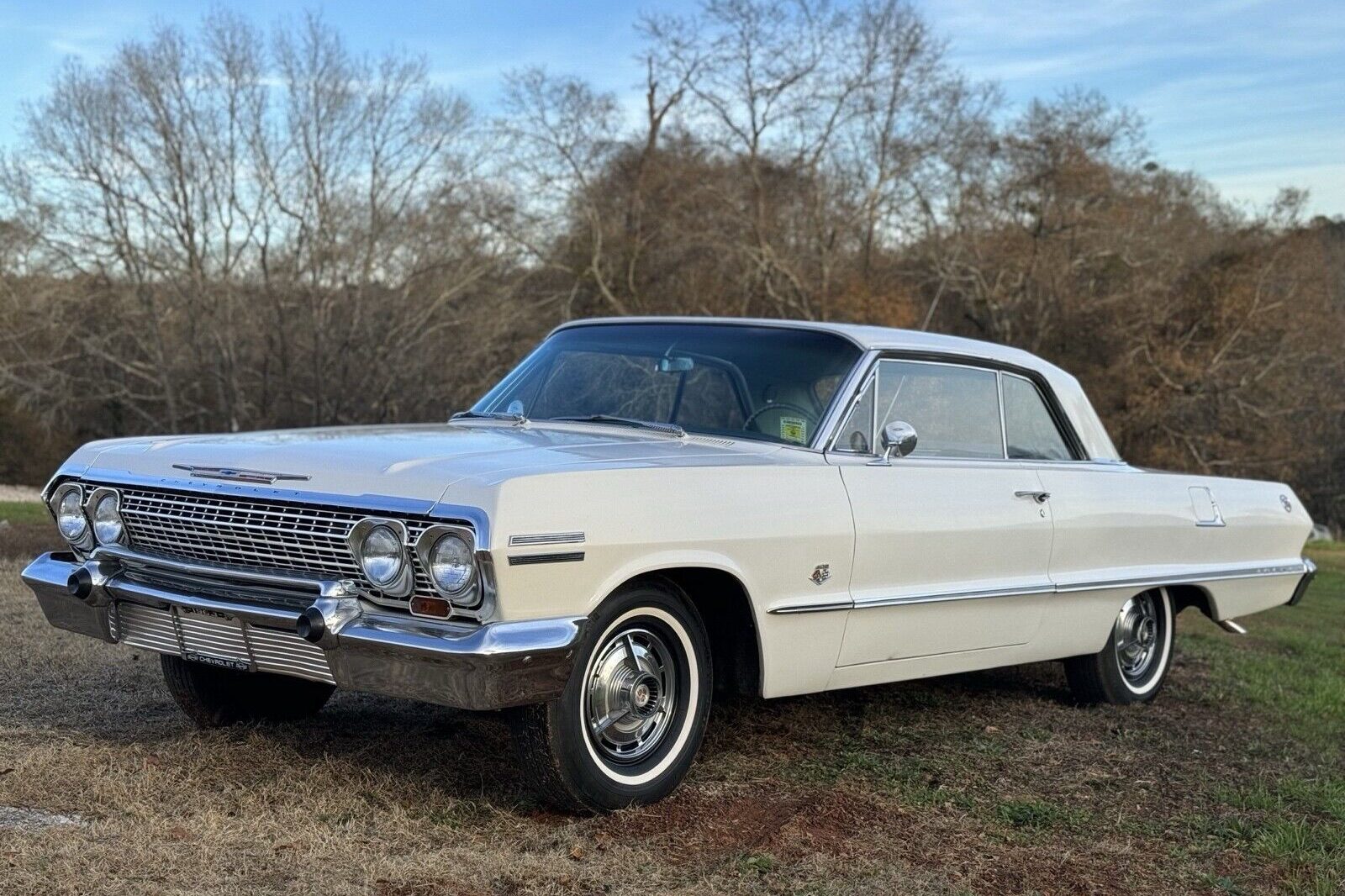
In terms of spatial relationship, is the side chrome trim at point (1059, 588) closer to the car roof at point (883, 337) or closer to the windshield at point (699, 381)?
the windshield at point (699, 381)

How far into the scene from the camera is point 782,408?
515 centimetres

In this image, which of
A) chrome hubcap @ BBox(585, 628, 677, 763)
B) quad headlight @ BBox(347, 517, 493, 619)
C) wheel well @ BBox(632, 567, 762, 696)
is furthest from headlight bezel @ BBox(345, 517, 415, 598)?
wheel well @ BBox(632, 567, 762, 696)

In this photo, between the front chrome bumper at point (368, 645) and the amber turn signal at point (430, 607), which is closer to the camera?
the front chrome bumper at point (368, 645)

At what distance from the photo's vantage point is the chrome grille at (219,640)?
12.9 ft

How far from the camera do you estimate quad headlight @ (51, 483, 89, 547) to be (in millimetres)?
4652

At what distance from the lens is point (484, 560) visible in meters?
3.64

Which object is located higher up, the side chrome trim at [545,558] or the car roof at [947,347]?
the car roof at [947,347]

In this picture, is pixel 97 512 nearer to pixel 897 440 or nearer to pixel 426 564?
pixel 426 564

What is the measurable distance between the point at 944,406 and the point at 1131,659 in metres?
1.78

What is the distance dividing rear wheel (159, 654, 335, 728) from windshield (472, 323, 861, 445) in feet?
4.54

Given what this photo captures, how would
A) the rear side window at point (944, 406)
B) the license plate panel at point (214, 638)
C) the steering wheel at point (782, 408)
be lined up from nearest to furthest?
the license plate panel at point (214, 638) → the steering wheel at point (782, 408) → the rear side window at point (944, 406)

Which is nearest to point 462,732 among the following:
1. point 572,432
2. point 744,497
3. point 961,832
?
point 572,432

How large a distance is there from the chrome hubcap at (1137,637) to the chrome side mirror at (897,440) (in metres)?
1.94

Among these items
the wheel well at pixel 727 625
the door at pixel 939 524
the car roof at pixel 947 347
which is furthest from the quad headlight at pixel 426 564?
the car roof at pixel 947 347
